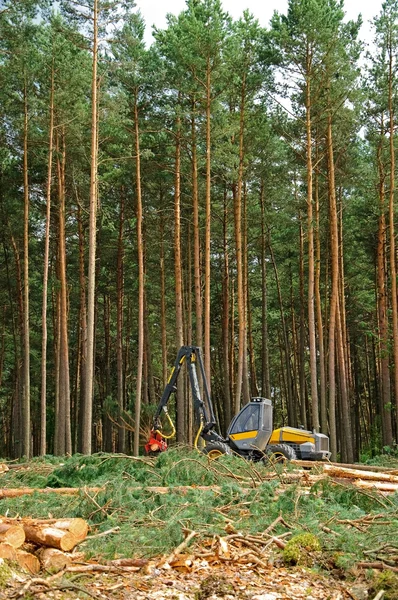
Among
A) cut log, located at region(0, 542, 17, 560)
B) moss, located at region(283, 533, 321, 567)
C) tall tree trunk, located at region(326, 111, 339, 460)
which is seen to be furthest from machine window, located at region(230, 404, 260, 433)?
cut log, located at region(0, 542, 17, 560)

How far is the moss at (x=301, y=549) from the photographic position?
656cm

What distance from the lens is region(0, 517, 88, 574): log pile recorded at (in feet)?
19.4

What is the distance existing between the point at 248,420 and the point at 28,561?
1001cm

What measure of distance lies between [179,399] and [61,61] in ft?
43.0

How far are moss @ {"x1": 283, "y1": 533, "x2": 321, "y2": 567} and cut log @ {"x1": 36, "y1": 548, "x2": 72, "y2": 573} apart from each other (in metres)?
2.13

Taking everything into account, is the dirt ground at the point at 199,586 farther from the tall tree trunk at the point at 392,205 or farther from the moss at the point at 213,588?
the tall tree trunk at the point at 392,205

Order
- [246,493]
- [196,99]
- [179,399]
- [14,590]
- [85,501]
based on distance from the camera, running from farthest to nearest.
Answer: [179,399], [196,99], [246,493], [85,501], [14,590]

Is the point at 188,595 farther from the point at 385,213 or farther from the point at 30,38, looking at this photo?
the point at 385,213

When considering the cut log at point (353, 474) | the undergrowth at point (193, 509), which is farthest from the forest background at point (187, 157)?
the undergrowth at point (193, 509)

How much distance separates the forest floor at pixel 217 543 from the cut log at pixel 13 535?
0.43m

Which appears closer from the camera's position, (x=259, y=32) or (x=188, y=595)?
(x=188, y=595)

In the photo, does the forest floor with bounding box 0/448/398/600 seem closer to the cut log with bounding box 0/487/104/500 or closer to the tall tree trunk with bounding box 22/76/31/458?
the cut log with bounding box 0/487/104/500

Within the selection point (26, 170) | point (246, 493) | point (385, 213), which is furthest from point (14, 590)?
point (385, 213)

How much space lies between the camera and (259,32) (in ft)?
78.4
